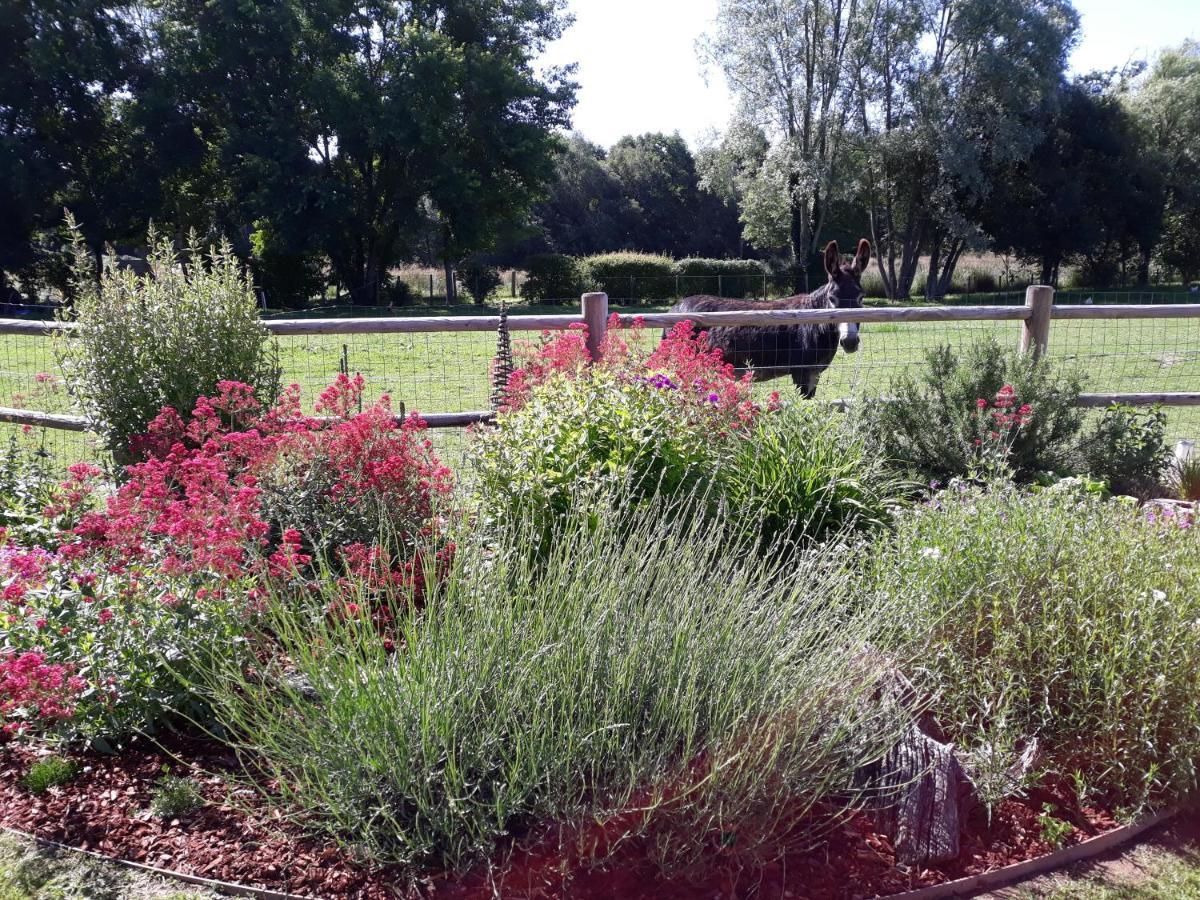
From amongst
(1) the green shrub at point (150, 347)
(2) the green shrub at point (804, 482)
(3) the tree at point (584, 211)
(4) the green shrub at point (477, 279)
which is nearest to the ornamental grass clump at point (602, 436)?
(2) the green shrub at point (804, 482)

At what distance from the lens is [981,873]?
9.41ft

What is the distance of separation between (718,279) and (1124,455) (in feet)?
→ 87.5

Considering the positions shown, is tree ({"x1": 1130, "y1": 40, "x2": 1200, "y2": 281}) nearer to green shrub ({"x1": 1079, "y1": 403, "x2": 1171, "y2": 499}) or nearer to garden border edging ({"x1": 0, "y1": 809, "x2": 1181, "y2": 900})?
green shrub ({"x1": 1079, "y1": 403, "x2": 1171, "y2": 499})

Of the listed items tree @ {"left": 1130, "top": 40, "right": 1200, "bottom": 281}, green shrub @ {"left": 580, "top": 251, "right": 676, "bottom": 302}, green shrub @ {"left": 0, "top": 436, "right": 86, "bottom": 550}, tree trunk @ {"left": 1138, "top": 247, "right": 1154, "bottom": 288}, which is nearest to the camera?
green shrub @ {"left": 0, "top": 436, "right": 86, "bottom": 550}

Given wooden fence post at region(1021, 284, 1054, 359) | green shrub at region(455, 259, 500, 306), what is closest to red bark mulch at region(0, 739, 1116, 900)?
wooden fence post at region(1021, 284, 1054, 359)

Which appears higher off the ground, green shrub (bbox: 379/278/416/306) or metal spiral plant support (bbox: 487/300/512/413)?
green shrub (bbox: 379/278/416/306)

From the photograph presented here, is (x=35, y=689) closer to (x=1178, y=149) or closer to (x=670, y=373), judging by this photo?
(x=670, y=373)

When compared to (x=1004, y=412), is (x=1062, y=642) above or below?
below

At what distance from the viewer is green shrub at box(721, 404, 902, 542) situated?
184 inches

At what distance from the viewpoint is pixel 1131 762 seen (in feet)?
10.5

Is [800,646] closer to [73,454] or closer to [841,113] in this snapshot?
[73,454]

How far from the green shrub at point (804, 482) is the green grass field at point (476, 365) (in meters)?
1.93

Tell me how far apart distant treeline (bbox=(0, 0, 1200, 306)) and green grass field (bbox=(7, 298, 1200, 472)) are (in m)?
16.2

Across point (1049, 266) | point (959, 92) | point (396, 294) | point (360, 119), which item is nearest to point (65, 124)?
point (360, 119)
